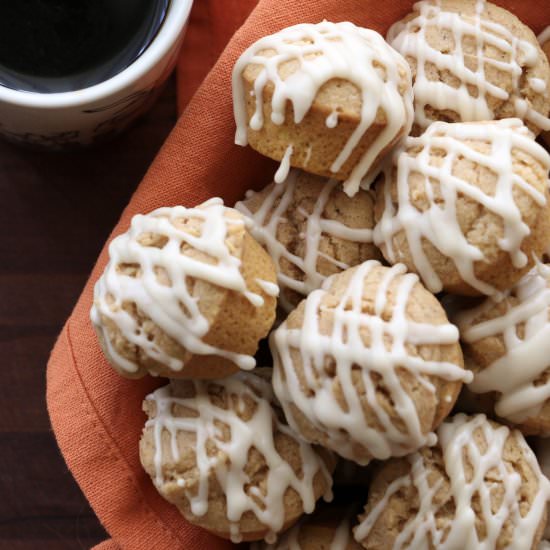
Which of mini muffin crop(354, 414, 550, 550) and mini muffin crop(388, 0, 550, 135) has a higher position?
mini muffin crop(388, 0, 550, 135)

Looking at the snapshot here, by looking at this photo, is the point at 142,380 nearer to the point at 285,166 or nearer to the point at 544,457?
the point at 285,166

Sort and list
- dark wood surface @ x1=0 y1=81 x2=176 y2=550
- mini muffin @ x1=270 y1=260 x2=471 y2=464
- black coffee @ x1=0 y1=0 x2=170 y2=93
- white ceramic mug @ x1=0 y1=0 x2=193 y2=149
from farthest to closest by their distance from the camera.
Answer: dark wood surface @ x1=0 y1=81 x2=176 y2=550 < black coffee @ x1=0 y1=0 x2=170 y2=93 < white ceramic mug @ x1=0 y1=0 x2=193 y2=149 < mini muffin @ x1=270 y1=260 x2=471 y2=464

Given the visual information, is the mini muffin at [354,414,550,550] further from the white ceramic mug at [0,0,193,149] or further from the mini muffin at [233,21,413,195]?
the white ceramic mug at [0,0,193,149]

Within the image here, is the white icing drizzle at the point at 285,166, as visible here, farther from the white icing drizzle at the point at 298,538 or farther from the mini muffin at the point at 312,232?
the white icing drizzle at the point at 298,538

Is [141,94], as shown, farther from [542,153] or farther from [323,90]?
[542,153]

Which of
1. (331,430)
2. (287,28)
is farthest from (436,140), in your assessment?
(331,430)

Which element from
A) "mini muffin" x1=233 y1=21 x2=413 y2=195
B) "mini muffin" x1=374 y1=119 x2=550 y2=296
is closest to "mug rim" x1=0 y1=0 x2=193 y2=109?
"mini muffin" x1=233 y1=21 x2=413 y2=195

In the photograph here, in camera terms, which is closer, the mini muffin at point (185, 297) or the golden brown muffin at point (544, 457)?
the mini muffin at point (185, 297)

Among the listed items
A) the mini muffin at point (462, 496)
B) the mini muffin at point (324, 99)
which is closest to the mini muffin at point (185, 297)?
the mini muffin at point (324, 99)
